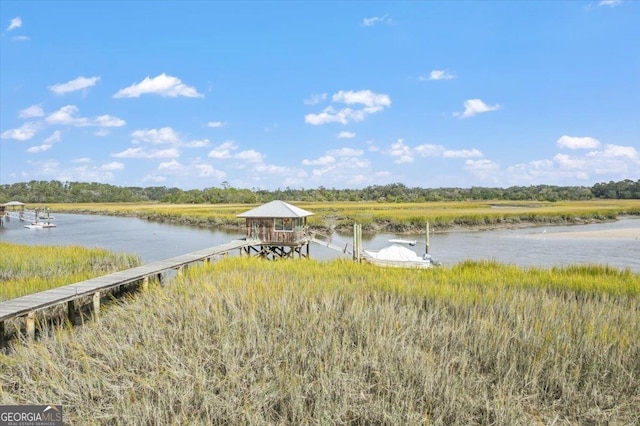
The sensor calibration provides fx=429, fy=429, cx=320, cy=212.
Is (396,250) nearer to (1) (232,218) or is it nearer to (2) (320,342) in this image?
(2) (320,342)

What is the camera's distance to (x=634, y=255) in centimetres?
2580

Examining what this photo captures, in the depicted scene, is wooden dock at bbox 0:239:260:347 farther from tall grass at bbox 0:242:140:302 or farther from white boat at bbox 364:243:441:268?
white boat at bbox 364:243:441:268

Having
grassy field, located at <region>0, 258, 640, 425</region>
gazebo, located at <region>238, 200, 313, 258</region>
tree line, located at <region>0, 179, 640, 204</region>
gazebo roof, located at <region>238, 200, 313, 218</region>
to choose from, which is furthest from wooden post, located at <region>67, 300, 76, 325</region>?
tree line, located at <region>0, 179, 640, 204</region>

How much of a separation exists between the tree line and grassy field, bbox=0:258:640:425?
90.5 m

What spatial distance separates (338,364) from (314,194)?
10452cm

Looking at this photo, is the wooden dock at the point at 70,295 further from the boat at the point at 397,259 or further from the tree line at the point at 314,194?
the tree line at the point at 314,194

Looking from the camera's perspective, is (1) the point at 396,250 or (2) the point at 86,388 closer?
(2) the point at 86,388

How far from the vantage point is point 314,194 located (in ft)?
361

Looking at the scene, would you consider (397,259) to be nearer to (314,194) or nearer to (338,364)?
(338,364)

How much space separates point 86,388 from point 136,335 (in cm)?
152

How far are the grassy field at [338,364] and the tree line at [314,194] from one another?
3562 inches

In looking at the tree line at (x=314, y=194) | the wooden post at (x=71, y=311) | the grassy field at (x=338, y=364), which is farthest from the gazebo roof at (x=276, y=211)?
the tree line at (x=314, y=194)

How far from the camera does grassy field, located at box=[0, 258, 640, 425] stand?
513 centimetres

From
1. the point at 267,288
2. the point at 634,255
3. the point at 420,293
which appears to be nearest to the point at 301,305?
the point at 267,288
